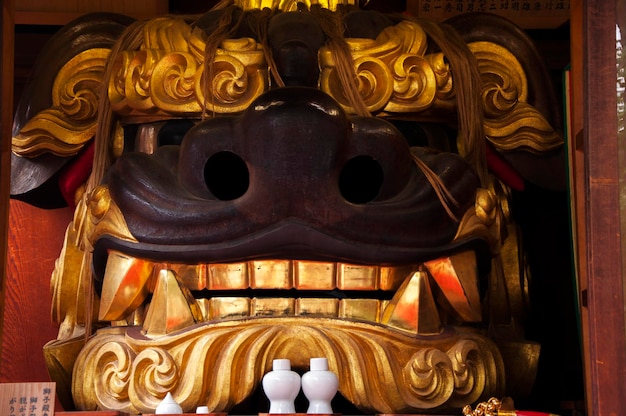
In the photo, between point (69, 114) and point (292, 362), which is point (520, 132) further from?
point (69, 114)

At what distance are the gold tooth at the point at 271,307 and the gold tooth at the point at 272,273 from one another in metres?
0.03

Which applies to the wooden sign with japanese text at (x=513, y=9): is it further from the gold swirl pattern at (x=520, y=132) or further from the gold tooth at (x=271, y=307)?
the gold tooth at (x=271, y=307)

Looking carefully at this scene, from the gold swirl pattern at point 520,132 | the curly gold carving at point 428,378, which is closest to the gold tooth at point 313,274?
the curly gold carving at point 428,378

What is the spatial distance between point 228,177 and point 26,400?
77 centimetres

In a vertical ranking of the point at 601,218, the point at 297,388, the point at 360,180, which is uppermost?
the point at 360,180

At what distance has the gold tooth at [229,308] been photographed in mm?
2322

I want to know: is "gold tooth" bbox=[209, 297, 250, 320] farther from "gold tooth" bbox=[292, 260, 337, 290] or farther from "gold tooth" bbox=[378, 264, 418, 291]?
"gold tooth" bbox=[378, 264, 418, 291]

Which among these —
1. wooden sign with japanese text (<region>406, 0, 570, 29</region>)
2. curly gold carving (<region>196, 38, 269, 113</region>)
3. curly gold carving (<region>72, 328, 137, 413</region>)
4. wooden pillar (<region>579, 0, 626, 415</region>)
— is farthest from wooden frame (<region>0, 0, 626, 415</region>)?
wooden sign with japanese text (<region>406, 0, 570, 29</region>)

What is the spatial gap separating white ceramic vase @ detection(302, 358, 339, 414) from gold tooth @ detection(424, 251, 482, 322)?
36 cm

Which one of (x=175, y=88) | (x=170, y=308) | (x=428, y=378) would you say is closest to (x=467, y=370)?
(x=428, y=378)

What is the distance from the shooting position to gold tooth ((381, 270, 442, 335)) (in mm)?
2297

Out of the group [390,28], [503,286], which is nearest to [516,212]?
[503,286]

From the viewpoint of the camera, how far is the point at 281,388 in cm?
207

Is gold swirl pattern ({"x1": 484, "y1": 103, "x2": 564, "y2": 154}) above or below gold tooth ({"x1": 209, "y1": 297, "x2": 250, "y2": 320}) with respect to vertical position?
above
